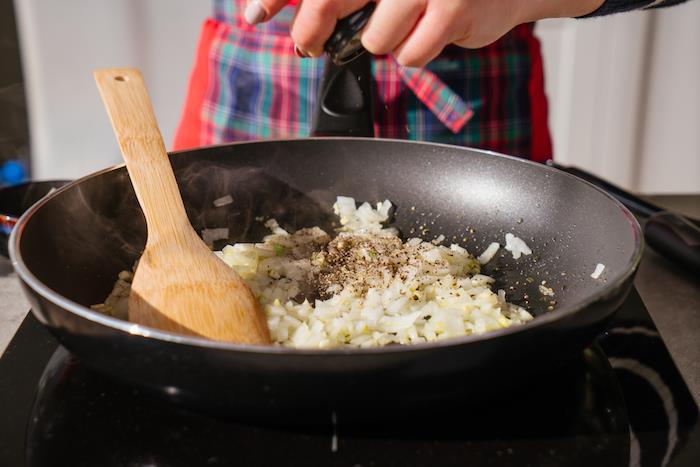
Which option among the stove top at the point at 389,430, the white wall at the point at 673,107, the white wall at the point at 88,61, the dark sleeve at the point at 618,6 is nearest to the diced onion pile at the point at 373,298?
the stove top at the point at 389,430

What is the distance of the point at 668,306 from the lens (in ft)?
3.26

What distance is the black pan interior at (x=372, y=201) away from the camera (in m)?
0.87

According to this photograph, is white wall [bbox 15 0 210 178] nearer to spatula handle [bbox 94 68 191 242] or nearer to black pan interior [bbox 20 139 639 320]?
black pan interior [bbox 20 139 639 320]

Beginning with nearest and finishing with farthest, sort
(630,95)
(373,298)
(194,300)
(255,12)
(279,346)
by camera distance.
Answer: (279,346) < (194,300) < (373,298) < (255,12) < (630,95)

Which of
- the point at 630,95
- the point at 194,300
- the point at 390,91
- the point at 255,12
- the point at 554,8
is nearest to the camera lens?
the point at 194,300

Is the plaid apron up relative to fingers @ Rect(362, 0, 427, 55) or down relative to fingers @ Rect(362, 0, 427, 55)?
down

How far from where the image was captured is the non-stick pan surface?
551 millimetres

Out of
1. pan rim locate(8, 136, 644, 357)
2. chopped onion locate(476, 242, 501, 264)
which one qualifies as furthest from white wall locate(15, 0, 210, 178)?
pan rim locate(8, 136, 644, 357)

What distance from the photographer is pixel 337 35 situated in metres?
0.95

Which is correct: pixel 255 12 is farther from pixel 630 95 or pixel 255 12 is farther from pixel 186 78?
pixel 630 95

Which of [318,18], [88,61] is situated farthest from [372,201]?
Answer: [88,61]

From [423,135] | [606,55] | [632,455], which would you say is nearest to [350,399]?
[632,455]

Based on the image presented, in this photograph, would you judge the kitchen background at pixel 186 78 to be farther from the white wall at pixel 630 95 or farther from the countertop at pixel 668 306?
the countertop at pixel 668 306

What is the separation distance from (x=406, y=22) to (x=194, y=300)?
1.50 feet
